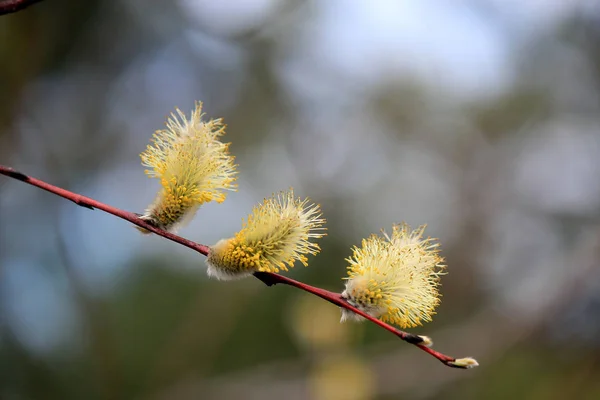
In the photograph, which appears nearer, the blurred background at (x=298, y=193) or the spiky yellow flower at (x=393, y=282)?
the spiky yellow flower at (x=393, y=282)

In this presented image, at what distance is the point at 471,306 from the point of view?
899cm

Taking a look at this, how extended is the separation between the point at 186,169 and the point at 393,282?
48 centimetres

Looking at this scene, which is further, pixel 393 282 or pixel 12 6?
→ pixel 393 282

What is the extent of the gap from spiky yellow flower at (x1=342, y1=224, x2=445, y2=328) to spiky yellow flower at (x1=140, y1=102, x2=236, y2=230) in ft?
1.05

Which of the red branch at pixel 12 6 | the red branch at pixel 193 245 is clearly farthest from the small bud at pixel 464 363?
the red branch at pixel 12 6

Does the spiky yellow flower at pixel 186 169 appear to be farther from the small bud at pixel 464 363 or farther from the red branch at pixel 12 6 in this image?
the small bud at pixel 464 363

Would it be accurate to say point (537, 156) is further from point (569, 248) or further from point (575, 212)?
point (569, 248)

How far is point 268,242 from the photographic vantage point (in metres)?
1.04

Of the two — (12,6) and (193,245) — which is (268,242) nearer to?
(193,245)

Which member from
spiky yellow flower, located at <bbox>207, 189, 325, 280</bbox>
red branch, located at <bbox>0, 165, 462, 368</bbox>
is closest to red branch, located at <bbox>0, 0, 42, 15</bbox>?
red branch, located at <bbox>0, 165, 462, 368</bbox>

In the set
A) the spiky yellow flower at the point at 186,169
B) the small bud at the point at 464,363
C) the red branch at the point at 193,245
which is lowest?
the red branch at the point at 193,245

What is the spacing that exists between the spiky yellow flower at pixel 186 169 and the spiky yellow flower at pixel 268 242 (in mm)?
89

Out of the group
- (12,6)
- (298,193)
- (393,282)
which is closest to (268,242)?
(393,282)

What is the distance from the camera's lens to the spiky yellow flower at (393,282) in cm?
108
